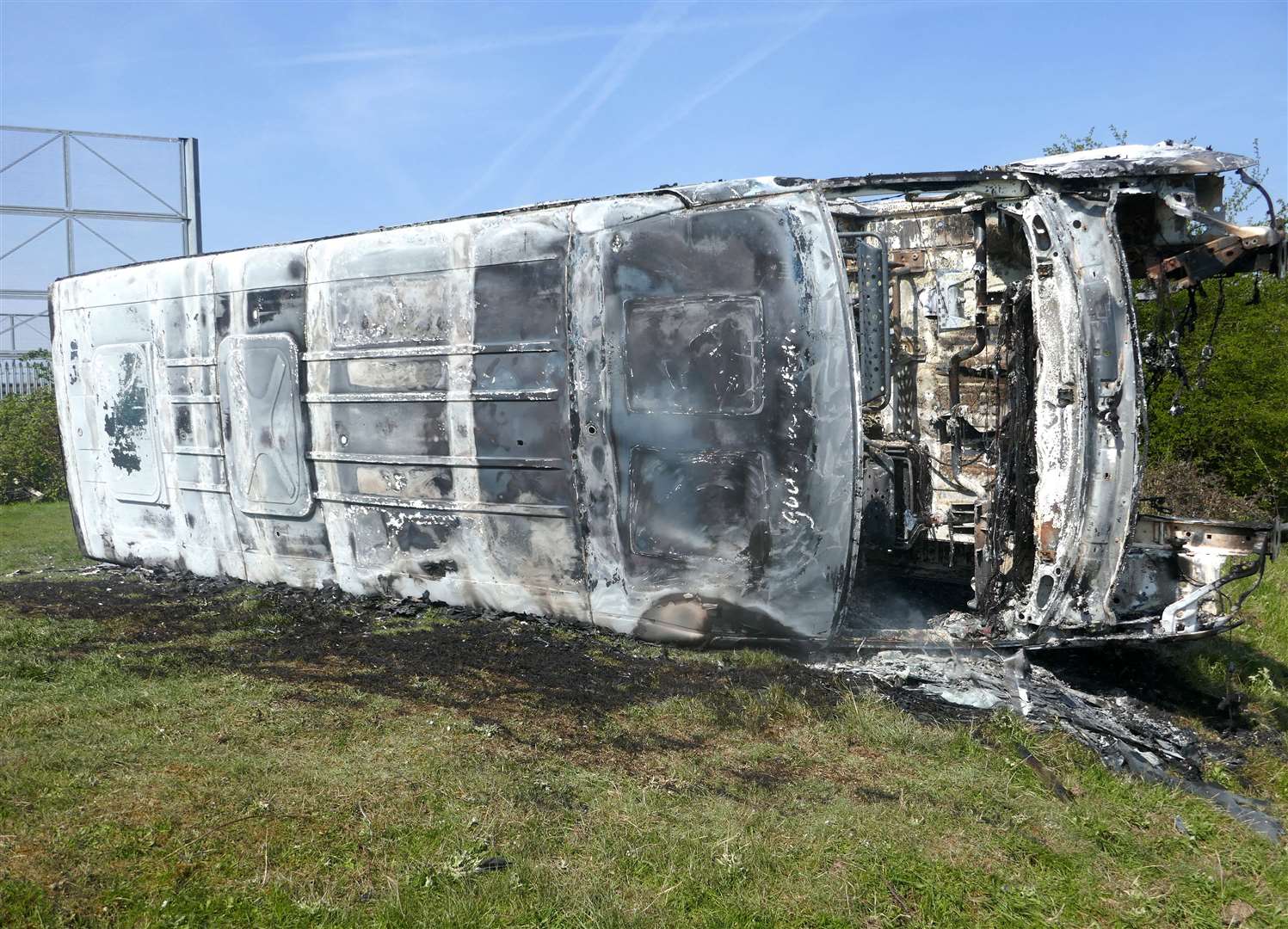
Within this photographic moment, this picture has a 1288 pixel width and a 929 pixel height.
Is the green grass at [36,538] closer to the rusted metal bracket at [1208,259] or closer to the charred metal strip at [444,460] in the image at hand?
the charred metal strip at [444,460]

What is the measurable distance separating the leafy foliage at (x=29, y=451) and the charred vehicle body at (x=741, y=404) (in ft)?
28.4

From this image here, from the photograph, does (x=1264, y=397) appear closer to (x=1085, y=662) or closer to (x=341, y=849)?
(x=1085, y=662)

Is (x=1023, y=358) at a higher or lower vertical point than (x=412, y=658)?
higher

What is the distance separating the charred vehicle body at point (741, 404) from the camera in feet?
15.8

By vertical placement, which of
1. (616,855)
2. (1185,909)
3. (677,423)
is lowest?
(1185,909)

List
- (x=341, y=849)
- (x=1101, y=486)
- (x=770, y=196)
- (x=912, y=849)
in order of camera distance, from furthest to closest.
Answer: (x=770, y=196)
(x=1101, y=486)
(x=912, y=849)
(x=341, y=849)

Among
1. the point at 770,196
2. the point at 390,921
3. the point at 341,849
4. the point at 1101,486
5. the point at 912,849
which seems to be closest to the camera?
the point at 390,921

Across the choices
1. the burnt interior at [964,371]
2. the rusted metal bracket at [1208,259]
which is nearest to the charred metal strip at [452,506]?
the burnt interior at [964,371]

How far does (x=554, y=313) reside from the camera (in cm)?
538

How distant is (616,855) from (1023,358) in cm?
360

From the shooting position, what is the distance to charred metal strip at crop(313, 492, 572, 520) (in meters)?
5.46

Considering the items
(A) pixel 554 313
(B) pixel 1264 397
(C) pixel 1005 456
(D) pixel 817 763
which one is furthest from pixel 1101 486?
(B) pixel 1264 397

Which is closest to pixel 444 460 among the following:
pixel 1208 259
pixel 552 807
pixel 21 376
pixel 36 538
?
pixel 552 807

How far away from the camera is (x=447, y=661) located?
518 centimetres
